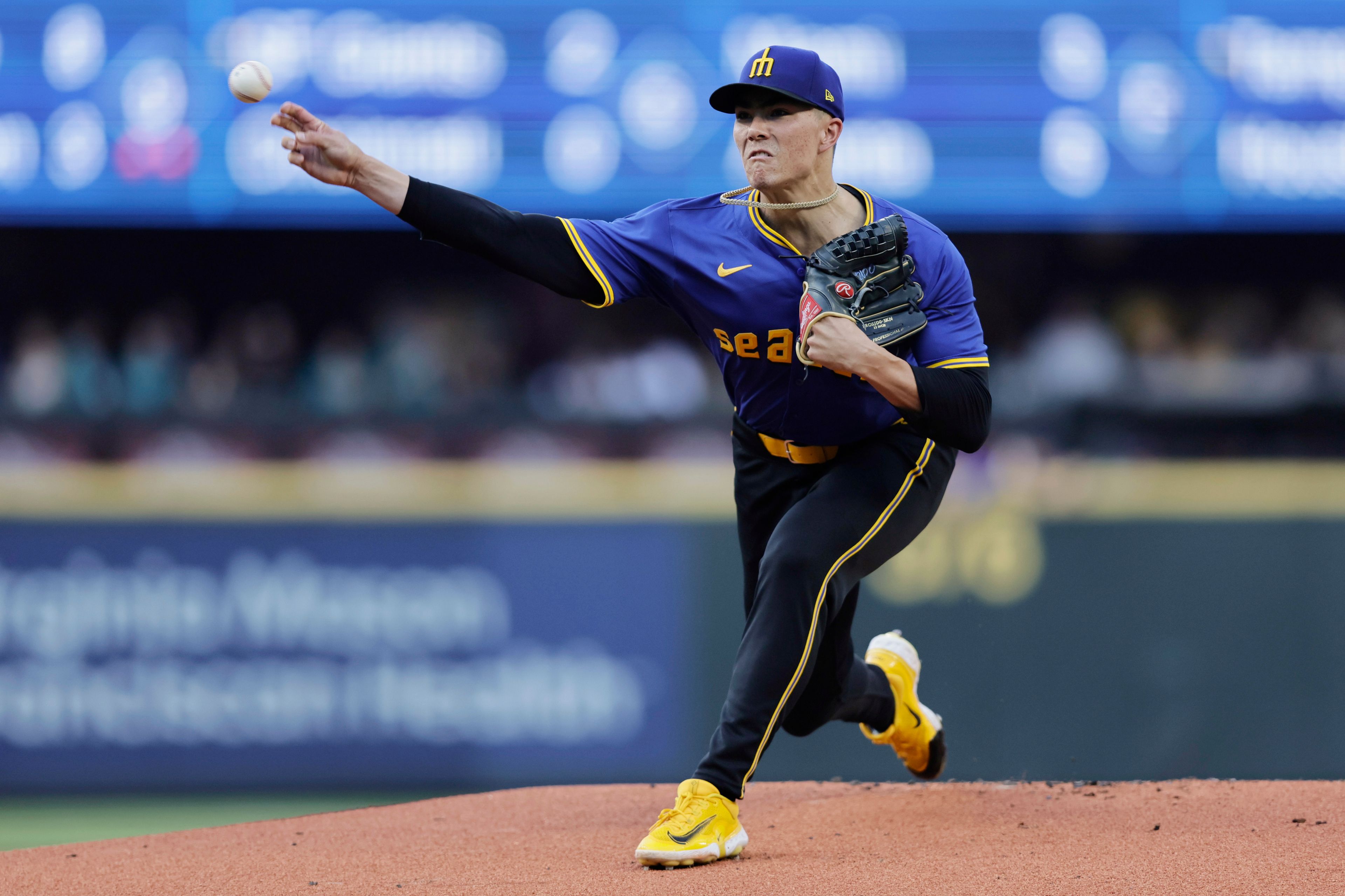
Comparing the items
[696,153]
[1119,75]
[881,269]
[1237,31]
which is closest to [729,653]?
[696,153]

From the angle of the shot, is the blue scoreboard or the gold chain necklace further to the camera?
the blue scoreboard

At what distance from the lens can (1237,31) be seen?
6.75 meters

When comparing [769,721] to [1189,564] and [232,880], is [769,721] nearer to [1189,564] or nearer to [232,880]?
[232,880]

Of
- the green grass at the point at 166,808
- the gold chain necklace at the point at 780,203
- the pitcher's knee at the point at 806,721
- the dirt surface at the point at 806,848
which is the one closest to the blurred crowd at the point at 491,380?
the green grass at the point at 166,808

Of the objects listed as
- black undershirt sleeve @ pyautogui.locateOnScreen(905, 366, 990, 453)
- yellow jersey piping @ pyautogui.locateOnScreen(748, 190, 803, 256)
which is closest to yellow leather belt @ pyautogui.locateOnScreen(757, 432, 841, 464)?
black undershirt sleeve @ pyautogui.locateOnScreen(905, 366, 990, 453)

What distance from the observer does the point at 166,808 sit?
5602 mm

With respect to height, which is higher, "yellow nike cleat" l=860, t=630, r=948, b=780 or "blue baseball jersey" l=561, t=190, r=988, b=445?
"blue baseball jersey" l=561, t=190, r=988, b=445

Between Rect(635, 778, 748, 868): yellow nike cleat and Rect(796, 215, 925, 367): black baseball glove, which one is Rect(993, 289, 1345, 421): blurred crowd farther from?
Rect(635, 778, 748, 868): yellow nike cleat

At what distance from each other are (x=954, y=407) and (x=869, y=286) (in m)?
0.33

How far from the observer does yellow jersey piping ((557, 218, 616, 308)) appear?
3254 millimetres

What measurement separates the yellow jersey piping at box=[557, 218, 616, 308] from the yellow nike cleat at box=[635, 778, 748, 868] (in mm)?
1132

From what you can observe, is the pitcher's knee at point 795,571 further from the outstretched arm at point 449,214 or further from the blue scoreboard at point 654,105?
the blue scoreboard at point 654,105

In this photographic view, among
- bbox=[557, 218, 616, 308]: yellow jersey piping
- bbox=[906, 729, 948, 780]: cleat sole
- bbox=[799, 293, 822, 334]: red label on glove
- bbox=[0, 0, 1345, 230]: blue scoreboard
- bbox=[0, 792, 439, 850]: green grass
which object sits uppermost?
bbox=[0, 0, 1345, 230]: blue scoreboard

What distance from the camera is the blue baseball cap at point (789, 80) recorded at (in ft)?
10.3
